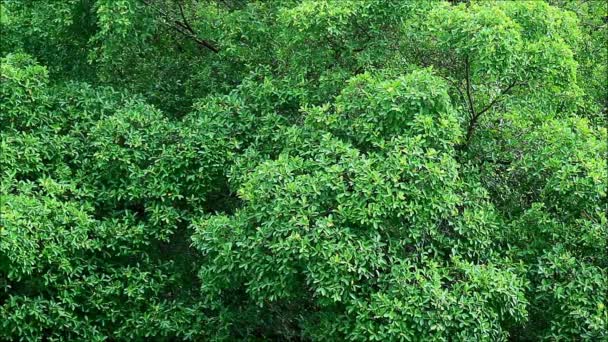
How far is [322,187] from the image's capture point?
6.15 meters

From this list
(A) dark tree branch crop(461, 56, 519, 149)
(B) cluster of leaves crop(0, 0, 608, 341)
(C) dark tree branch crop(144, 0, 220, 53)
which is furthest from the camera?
(C) dark tree branch crop(144, 0, 220, 53)

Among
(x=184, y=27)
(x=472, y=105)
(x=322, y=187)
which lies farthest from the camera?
(x=184, y=27)

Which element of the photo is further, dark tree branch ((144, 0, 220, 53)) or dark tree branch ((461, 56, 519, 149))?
dark tree branch ((144, 0, 220, 53))

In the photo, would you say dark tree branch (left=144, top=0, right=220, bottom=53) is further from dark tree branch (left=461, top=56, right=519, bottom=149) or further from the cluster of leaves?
dark tree branch (left=461, top=56, right=519, bottom=149)

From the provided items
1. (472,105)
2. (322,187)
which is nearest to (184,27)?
(472,105)

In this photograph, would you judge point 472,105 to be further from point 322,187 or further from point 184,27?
point 184,27

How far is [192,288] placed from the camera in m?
7.88

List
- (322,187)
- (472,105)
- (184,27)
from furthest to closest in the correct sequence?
(184,27) → (472,105) → (322,187)

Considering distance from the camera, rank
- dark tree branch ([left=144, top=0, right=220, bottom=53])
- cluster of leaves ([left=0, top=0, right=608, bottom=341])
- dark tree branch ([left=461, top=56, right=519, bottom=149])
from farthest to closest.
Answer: dark tree branch ([left=144, top=0, right=220, bottom=53])
dark tree branch ([left=461, top=56, right=519, bottom=149])
cluster of leaves ([left=0, top=0, right=608, bottom=341])

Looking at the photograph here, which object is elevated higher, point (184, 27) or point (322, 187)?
point (184, 27)

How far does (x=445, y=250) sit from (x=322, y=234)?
50.6 inches

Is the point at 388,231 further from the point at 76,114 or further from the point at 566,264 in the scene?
the point at 76,114

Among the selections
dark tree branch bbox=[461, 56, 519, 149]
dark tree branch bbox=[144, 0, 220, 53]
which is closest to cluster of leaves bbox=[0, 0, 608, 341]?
dark tree branch bbox=[461, 56, 519, 149]

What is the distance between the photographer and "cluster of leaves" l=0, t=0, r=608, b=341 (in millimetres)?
6035
